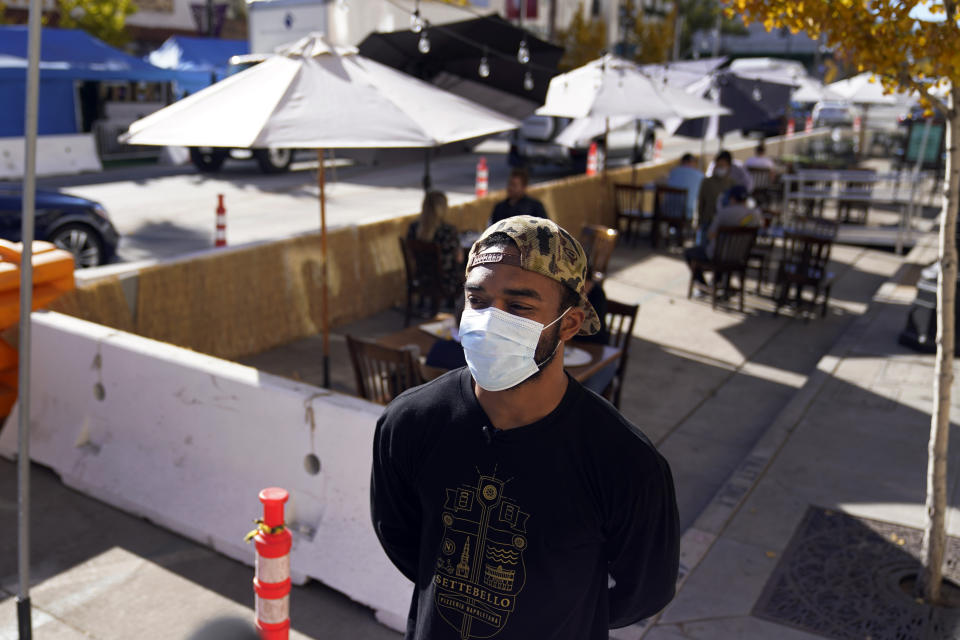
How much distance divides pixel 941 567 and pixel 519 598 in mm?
3527

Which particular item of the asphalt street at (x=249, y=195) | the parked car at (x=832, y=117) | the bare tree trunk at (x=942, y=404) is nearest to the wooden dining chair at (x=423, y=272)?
the asphalt street at (x=249, y=195)

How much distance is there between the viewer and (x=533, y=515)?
2.25 metres

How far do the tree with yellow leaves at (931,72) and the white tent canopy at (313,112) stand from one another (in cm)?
239

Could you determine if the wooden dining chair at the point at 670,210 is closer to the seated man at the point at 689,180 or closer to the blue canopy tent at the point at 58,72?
the seated man at the point at 689,180

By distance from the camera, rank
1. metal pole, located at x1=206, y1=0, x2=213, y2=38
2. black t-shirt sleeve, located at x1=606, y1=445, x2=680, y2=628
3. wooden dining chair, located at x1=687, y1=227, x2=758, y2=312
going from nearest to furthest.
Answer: black t-shirt sleeve, located at x1=606, y1=445, x2=680, y2=628
wooden dining chair, located at x1=687, y1=227, x2=758, y2=312
metal pole, located at x1=206, y1=0, x2=213, y2=38

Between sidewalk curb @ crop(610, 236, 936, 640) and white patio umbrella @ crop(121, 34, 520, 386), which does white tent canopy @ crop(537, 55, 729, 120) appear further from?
white patio umbrella @ crop(121, 34, 520, 386)

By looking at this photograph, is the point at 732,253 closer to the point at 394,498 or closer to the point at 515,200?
the point at 515,200

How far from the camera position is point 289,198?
64.0ft

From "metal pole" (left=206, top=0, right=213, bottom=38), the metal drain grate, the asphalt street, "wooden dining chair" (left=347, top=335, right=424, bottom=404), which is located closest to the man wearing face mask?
the metal drain grate

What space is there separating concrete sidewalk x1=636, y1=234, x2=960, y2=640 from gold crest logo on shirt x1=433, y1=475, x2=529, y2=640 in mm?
2401

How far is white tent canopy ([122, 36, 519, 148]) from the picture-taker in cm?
569

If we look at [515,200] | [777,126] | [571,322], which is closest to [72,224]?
[515,200]

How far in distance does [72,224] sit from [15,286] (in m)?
5.47

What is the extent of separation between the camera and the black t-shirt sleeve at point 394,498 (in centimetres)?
245
